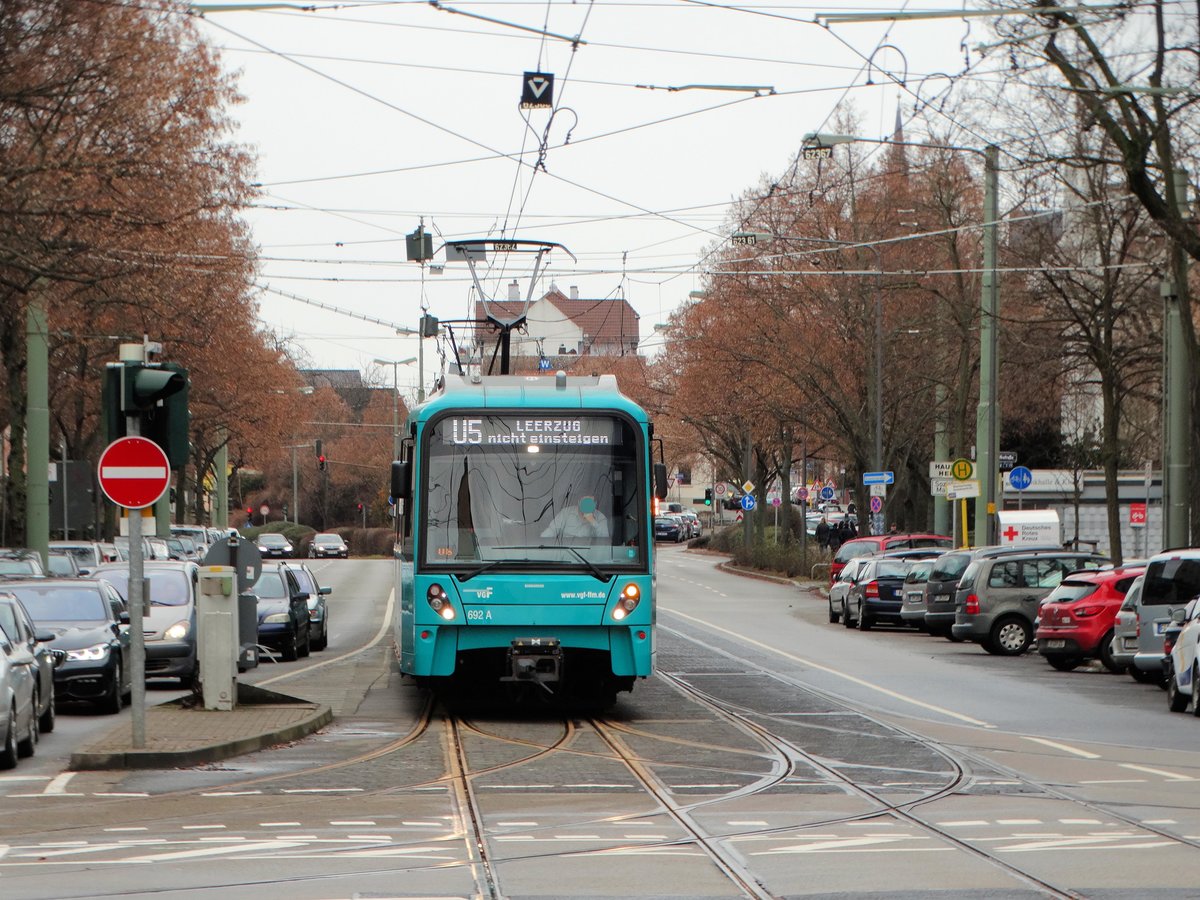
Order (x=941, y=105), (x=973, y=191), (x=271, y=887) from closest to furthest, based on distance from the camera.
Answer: (x=271, y=887), (x=941, y=105), (x=973, y=191)

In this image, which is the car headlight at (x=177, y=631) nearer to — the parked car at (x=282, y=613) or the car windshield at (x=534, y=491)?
the parked car at (x=282, y=613)

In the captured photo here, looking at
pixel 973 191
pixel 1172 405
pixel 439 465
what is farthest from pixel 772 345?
pixel 439 465

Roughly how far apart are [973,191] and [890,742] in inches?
1389

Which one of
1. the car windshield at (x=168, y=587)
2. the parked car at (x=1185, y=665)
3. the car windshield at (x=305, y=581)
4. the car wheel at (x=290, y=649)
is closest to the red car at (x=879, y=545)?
the car windshield at (x=305, y=581)

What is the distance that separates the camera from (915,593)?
35.5 m

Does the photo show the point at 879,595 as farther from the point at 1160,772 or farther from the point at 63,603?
the point at 1160,772

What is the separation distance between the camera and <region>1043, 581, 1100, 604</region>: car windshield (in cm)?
2550

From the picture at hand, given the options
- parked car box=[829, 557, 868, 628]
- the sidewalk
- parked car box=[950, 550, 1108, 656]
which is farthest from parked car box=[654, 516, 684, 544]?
the sidewalk

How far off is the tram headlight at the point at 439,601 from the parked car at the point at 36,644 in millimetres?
3481

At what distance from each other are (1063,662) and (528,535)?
11665 millimetres

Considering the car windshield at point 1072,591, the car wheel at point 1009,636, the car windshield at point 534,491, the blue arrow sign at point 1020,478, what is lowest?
the car wheel at point 1009,636

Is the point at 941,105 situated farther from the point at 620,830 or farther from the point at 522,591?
the point at 620,830

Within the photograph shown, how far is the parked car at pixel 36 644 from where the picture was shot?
52.0 ft

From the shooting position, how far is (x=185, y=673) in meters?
23.2
